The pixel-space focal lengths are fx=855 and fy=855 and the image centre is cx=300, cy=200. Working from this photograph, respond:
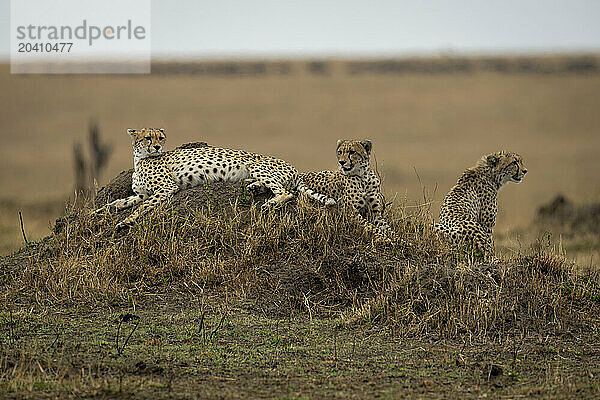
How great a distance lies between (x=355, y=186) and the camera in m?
8.03

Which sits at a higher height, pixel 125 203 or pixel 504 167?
pixel 504 167

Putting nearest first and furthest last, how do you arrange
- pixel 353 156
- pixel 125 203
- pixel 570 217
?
pixel 353 156
pixel 125 203
pixel 570 217

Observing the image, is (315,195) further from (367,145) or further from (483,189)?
(483,189)

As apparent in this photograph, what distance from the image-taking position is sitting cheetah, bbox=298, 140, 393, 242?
7945 millimetres

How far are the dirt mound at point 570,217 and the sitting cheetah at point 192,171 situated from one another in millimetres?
6668

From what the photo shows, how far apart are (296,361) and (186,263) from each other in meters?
2.13

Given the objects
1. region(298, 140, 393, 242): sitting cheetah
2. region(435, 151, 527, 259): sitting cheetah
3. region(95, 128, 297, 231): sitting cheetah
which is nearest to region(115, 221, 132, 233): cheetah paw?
region(95, 128, 297, 231): sitting cheetah

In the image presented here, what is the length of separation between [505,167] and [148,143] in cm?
374

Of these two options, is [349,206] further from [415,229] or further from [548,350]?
[548,350]

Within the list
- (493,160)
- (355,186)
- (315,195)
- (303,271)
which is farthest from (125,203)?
(493,160)

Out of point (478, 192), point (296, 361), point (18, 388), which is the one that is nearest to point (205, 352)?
point (296, 361)

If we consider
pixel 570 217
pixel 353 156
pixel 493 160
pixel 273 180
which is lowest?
pixel 570 217

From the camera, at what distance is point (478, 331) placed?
6.34m

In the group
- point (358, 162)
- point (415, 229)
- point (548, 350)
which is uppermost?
point (358, 162)
